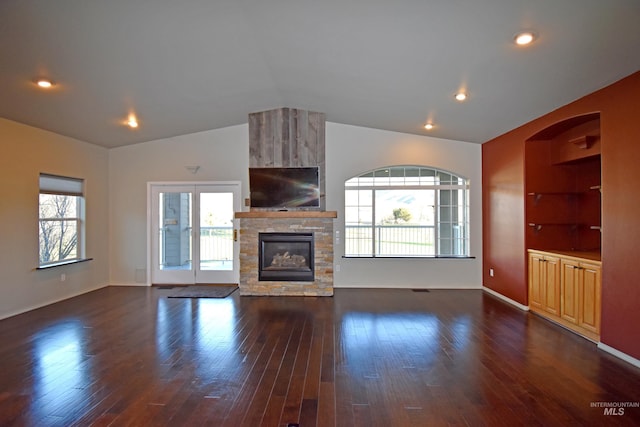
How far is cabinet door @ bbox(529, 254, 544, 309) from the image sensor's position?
4.77 metres

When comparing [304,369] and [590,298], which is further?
[590,298]

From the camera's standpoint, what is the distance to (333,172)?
661 cm

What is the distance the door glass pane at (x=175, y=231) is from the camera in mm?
6828

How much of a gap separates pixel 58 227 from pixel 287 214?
370 cm

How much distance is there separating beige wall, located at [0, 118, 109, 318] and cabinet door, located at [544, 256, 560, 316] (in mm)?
7183

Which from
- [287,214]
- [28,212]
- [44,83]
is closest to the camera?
[44,83]

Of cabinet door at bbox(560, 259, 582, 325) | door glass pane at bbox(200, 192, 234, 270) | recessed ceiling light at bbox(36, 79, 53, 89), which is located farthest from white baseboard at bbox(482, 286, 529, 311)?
recessed ceiling light at bbox(36, 79, 53, 89)

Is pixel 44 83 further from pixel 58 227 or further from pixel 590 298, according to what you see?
pixel 590 298

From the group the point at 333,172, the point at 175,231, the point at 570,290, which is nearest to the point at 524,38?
the point at 570,290

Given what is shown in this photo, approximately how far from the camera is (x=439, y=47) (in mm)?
3275

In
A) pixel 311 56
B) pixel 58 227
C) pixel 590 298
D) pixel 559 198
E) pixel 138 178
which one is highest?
pixel 311 56

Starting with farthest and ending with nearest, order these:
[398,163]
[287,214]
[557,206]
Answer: [398,163]
[287,214]
[557,206]

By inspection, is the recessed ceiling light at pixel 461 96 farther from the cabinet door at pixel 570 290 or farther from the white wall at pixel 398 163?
the cabinet door at pixel 570 290

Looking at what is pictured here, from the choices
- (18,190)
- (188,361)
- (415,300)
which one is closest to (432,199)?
(415,300)
